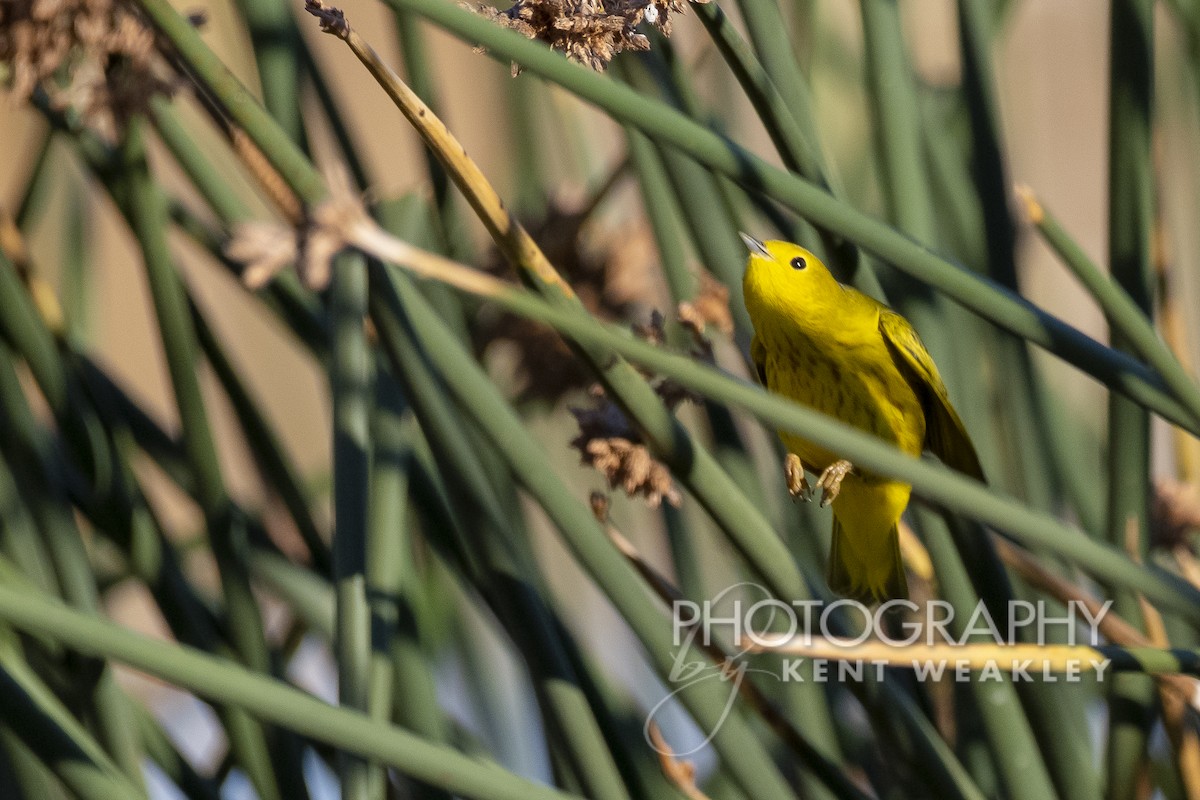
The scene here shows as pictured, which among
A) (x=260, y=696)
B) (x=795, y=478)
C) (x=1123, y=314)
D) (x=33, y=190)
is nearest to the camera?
(x=260, y=696)

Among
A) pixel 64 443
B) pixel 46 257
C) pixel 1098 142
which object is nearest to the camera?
pixel 64 443

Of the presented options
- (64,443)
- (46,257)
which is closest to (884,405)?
(64,443)

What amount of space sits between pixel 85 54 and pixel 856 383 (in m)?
0.45

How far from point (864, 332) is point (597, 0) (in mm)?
376

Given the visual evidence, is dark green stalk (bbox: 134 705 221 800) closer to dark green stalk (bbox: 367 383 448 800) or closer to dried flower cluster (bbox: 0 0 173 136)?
dark green stalk (bbox: 367 383 448 800)

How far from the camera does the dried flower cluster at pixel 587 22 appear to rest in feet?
1.23

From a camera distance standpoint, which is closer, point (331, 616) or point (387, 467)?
point (387, 467)

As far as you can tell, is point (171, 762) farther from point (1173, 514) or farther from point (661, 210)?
point (1173, 514)

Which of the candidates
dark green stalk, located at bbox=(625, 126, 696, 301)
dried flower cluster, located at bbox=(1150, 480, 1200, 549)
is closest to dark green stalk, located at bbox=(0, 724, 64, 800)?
dark green stalk, located at bbox=(625, 126, 696, 301)

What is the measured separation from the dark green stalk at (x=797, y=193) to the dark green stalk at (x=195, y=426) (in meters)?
0.25

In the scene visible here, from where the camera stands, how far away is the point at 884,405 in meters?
0.72

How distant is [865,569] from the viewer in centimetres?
70

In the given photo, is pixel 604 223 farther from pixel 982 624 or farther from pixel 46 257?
pixel 46 257

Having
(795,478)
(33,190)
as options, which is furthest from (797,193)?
(33,190)
